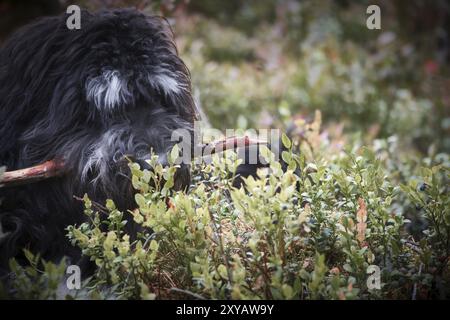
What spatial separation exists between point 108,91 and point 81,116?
235 mm

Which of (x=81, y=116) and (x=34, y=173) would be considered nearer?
(x=34, y=173)

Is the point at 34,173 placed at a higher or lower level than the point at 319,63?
lower

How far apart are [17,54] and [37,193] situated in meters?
0.87

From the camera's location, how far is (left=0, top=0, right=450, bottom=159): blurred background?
21.4 feet

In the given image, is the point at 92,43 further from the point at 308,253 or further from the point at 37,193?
the point at 308,253

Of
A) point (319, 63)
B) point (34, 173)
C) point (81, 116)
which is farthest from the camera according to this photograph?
point (319, 63)

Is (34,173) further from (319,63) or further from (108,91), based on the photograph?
(319,63)

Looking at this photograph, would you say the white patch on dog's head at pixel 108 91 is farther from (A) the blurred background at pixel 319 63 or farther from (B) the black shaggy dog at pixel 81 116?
(A) the blurred background at pixel 319 63

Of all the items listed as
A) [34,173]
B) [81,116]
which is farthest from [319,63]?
[34,173]

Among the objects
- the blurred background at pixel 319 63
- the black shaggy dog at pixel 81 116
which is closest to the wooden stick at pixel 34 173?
the black shaggy dog at pixel 81 116

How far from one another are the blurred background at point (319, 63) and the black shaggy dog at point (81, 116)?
152 centimetres

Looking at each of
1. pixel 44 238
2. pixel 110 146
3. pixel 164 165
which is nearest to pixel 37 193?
pixel 44 238

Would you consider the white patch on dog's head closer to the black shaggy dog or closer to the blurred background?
the black shaggy dog

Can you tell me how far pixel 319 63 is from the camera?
7.92m
